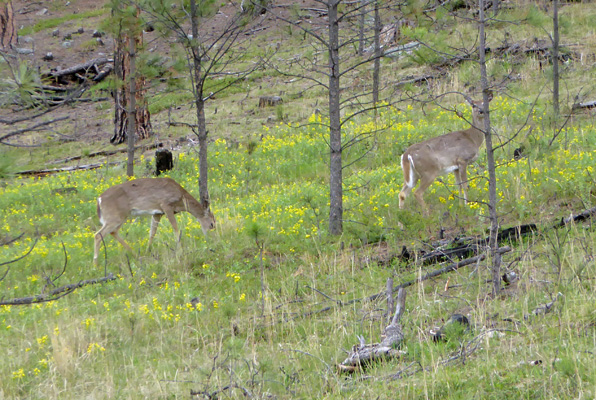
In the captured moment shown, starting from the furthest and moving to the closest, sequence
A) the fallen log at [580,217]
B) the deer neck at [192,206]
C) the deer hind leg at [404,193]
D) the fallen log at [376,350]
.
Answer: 1. the deer neck at [192,206]
2. the deer hind leg at [404,193]
3. the fallen log at [580,217]
4. the fallen log at [376,350]

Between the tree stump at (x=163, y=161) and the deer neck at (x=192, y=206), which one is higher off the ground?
the tree stump at (x=163, y=161)

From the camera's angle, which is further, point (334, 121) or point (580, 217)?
point (334, 121)

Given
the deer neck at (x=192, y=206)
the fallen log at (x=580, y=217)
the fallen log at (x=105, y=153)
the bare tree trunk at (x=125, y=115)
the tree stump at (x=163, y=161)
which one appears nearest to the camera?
the fallen log at (x=580, y=217)

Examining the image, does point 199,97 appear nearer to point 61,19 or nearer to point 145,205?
point 145,205

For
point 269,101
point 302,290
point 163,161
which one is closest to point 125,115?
point 163,161

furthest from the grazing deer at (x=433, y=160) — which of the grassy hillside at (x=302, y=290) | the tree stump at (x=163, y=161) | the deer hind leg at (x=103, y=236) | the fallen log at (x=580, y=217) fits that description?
the tree stump at (x=163, y=161)

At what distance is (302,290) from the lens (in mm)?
8078

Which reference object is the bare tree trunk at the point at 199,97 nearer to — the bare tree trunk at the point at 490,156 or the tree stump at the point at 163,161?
the tree stump at the point at 163,161

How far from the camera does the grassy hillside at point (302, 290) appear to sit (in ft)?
16.8

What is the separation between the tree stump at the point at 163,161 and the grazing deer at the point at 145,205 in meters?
4.46

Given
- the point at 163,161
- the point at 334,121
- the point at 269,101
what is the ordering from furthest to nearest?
1. the point at 269,101
2. the point at 163,161
3. the point at 334,121

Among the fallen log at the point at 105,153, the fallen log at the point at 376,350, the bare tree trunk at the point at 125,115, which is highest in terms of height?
the bare tree trunk at the point at 125,115

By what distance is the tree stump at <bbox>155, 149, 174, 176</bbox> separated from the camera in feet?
53.8

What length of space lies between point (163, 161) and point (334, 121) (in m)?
7.97
